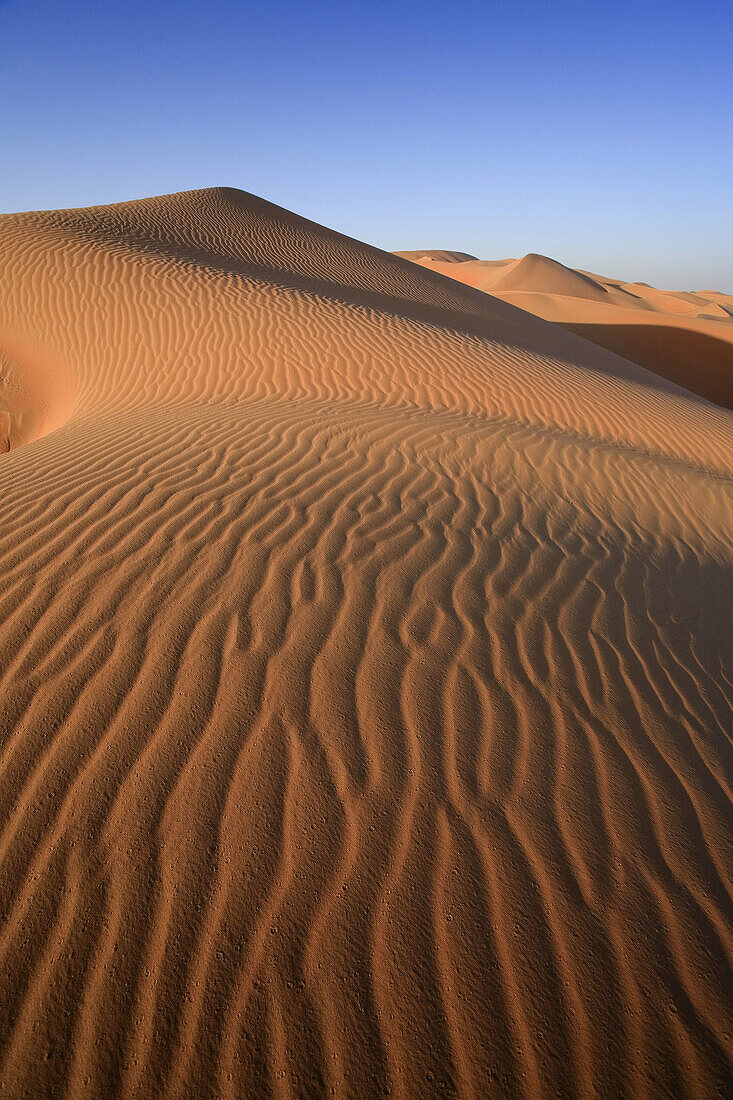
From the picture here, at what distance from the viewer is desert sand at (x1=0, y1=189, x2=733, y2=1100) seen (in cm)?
163

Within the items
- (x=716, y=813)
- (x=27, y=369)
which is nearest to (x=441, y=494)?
(x=716, y=813)

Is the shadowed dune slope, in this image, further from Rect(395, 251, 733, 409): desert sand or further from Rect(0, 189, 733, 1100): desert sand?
Rect(0, 189, 733, 1100): desert sand

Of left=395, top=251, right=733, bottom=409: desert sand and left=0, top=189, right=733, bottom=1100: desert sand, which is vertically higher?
left=395, top=251, right=733, bottom=409: desert sand

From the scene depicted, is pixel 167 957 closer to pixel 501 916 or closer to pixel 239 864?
pixel 239 864

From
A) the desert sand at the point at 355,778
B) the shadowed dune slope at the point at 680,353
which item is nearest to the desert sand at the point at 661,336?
the shadowed dune slope at the point at 680,353

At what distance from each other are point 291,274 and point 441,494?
12851 mm

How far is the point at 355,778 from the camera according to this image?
7.34ft

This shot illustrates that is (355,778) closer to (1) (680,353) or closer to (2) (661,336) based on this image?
(1) (680,353)

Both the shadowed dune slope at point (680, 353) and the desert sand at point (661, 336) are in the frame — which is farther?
the desert sand at point (661, 336)

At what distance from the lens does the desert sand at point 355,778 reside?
163 centimetres

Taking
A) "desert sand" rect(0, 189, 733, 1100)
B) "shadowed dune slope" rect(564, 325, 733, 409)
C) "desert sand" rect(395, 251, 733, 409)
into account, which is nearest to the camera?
"desert sand" rect(0, 189, 733, 1100)

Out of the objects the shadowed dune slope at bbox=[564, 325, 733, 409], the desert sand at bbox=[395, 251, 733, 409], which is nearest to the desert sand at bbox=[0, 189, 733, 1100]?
the shadowed dune slope at bbox=[564, 325, 733, 409]

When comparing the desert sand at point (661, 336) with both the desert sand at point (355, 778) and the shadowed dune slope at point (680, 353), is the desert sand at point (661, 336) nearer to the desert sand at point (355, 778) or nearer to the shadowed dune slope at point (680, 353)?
the shadowed dune slope at point (680, 353)

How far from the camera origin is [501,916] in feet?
6.17
